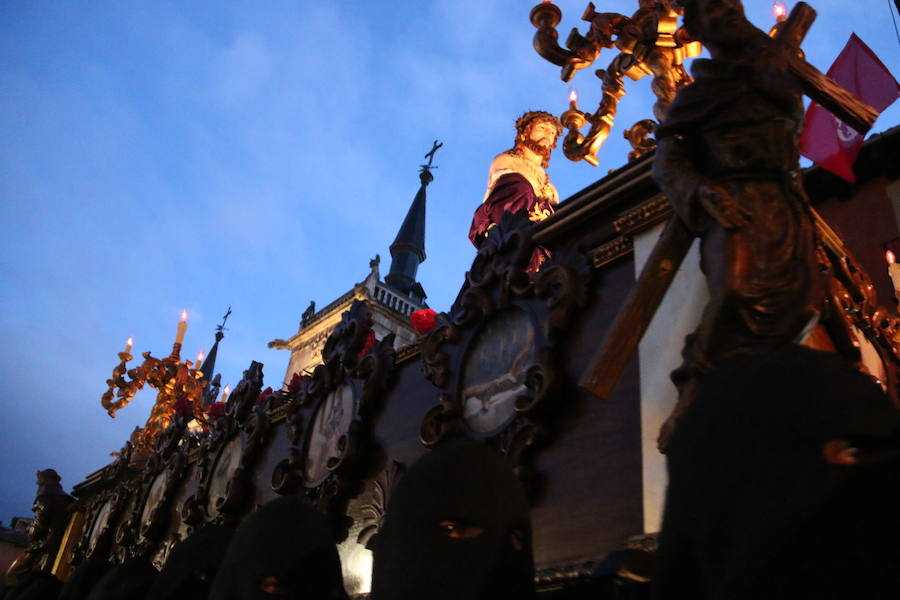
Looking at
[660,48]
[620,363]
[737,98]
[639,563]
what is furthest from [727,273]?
[660,48]

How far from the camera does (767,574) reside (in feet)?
4.51

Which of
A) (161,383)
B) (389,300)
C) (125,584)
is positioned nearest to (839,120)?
(125,584)

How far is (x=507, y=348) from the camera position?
417cm

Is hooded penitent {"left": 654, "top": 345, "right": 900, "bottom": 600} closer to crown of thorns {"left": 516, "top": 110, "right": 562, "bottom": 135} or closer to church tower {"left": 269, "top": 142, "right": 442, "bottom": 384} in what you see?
crown of thorns {"left": 516, "top": 110, "right": 562, "bottom": 135}

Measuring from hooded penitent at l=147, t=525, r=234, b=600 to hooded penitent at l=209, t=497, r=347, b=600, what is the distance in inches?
30.7

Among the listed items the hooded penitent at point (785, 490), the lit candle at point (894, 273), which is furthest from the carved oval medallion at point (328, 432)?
the lit candle at point (894, 273)

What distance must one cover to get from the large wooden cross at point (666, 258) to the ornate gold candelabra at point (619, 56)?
161 cm

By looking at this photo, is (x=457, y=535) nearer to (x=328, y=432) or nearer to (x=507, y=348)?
(x=507, y=348)

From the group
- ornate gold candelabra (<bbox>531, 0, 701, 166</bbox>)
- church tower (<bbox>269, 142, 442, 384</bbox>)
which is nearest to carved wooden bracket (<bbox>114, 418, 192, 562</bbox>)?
ornate gold candelabra (<bbox>531, 0, 701, 166</bbox>)

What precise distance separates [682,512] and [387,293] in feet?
100

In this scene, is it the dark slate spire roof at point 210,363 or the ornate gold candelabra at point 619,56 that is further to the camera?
the dark slate spire roof at point 210,363

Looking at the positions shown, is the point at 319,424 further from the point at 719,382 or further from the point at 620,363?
the point at 719,382

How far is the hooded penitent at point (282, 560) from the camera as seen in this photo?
141 inches

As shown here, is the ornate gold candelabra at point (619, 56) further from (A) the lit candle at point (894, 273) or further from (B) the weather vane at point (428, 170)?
(B) the weather vane at point (428, 170)
